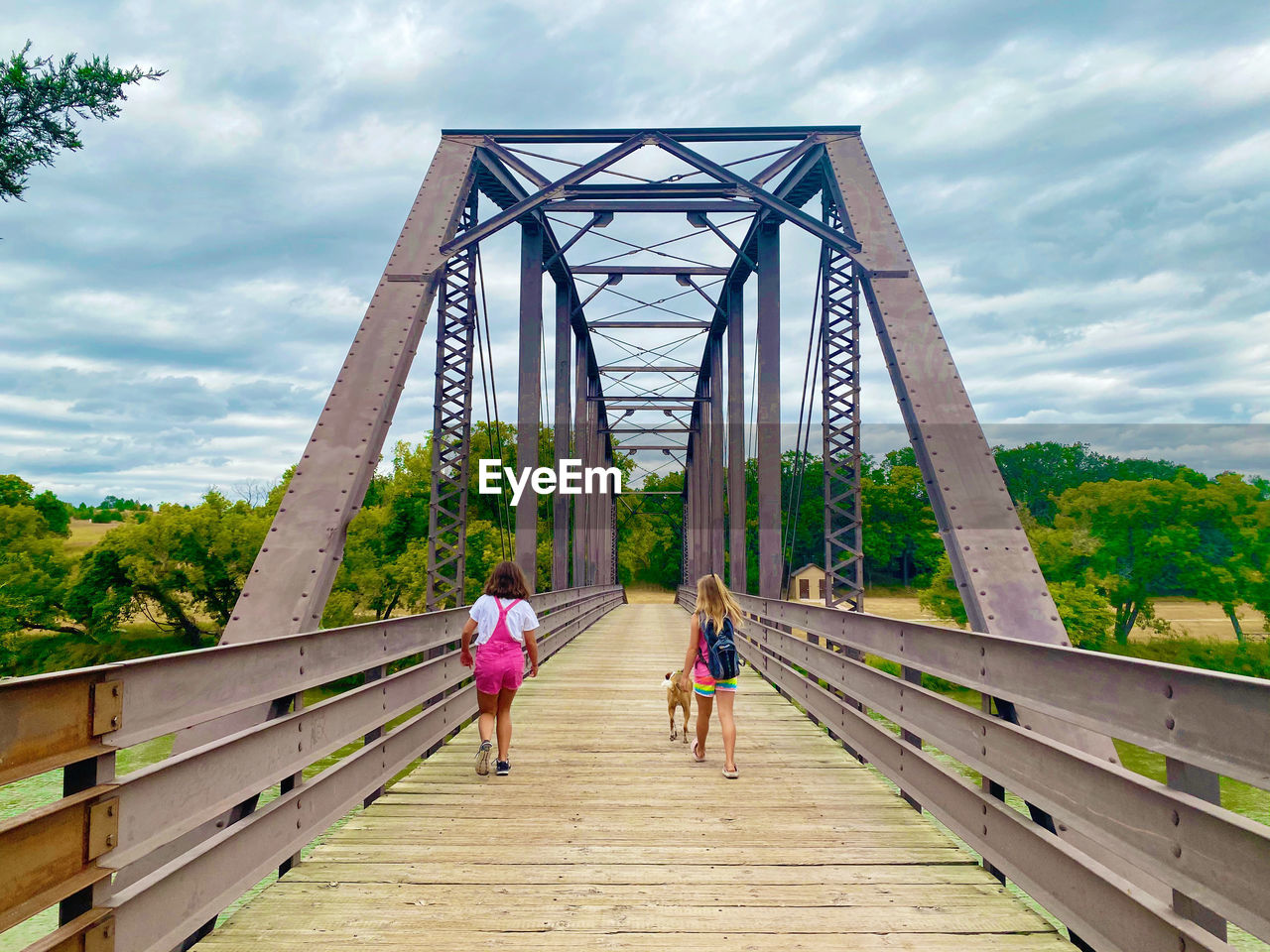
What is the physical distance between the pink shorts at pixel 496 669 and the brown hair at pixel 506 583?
348 millimetres

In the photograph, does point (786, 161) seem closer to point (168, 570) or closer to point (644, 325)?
point (644, 325)

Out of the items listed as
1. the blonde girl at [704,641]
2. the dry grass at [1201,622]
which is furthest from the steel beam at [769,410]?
the dry grass at [1201,622]

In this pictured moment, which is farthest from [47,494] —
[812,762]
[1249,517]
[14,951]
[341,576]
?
[1249,517]

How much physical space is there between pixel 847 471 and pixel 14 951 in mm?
9929

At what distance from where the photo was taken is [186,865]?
259cm

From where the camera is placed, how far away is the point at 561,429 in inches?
718

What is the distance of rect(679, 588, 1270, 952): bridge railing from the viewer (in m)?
1.92

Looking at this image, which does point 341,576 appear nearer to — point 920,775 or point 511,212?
point 511,212

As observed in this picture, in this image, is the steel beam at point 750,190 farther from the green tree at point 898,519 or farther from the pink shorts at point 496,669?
the green tree at point 898,519

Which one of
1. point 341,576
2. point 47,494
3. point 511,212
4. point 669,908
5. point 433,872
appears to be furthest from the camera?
point 47,494

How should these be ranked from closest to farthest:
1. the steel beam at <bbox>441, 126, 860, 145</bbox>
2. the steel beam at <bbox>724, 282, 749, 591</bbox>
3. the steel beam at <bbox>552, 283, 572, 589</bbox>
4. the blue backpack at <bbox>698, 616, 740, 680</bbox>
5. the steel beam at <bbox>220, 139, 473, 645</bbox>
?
the steel beam at <bbox>220, 139, 473, 645</bbox>
the blue backpack at <bbox>698, 616, 740, 680</bbox>
the steel beam at <bbox>441, 126, 860, 145</bbox>
the steel beam at <bbox>724, 282, 749, 591</bbox>
the steel beam at <bbox>552, 283, 572, 589</bbox>

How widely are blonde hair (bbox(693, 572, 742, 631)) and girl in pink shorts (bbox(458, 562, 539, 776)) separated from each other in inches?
45.5

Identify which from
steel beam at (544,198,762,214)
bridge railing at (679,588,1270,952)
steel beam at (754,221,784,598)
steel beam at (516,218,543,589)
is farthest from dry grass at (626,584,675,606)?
bridge railing at (679,588,1270,952)

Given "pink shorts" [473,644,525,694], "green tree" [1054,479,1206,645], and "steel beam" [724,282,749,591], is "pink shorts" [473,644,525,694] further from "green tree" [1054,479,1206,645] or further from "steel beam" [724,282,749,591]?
"green tree" [1054,479,1206,645]
